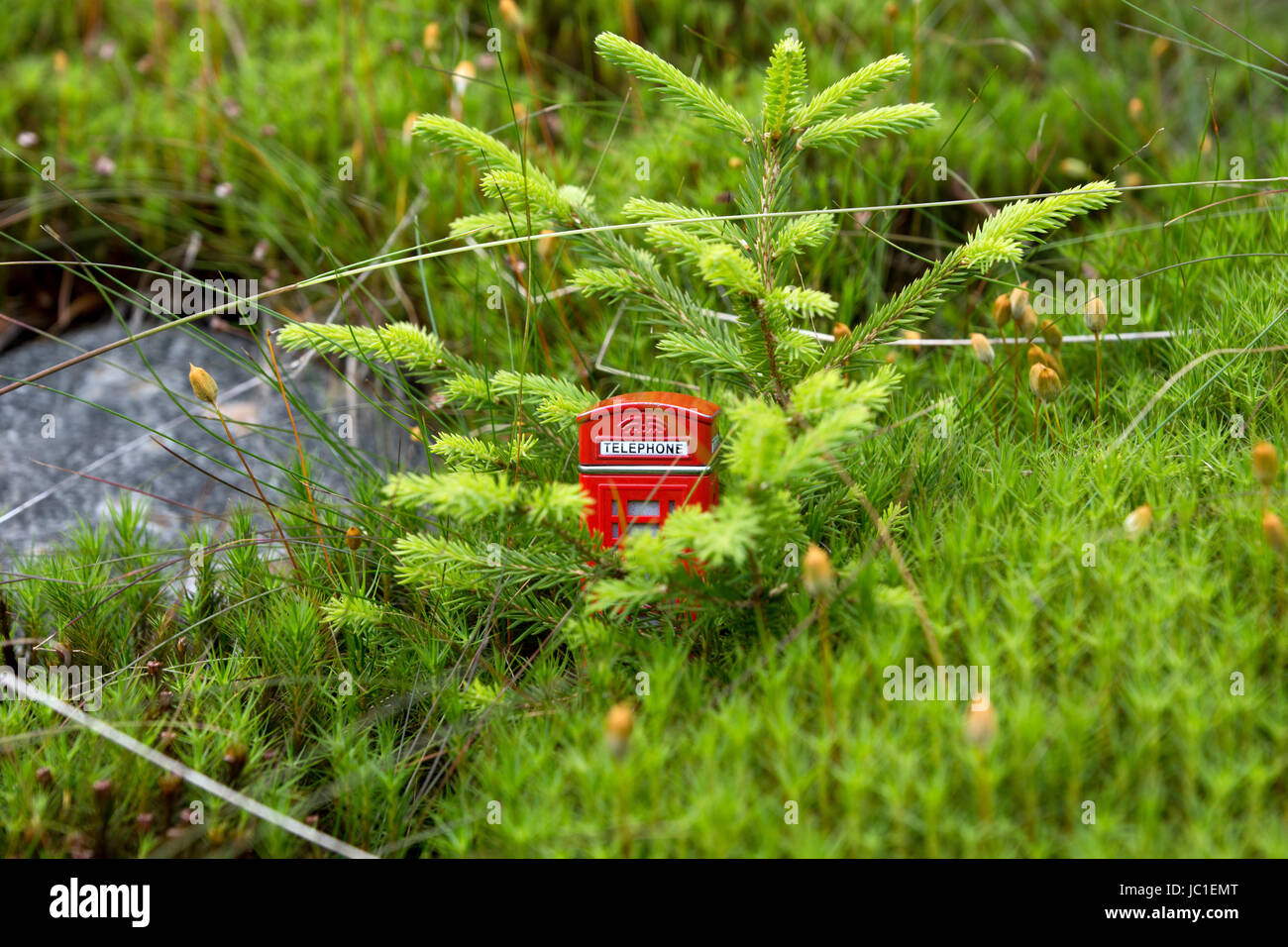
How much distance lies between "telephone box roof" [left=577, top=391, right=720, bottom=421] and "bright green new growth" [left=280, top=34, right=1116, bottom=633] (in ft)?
0.26

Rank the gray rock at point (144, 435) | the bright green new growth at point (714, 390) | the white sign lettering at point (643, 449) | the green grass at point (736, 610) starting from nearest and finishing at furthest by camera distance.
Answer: the green grass at point (736, 610) < the bright green new growth at point (714, 390) < the white sign lettering at point (643, 449) < the gray rock at point (144, 435)

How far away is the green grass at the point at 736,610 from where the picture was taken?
159 centimetres

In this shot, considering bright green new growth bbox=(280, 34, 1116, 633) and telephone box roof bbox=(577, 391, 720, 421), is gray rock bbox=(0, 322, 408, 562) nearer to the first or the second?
bright green new growth bbox=(280, 34, 1116, 633)

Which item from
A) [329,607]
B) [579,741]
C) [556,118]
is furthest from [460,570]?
[556,118]

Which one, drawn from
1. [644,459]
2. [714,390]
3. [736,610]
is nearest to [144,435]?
[644,459]

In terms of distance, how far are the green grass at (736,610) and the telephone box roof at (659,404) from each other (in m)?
0.34

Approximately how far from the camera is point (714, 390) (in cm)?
206

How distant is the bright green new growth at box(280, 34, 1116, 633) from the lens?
1768 mm

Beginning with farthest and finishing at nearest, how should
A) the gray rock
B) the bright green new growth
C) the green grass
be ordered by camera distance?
the gray rock < the bright green new growth < the green grass

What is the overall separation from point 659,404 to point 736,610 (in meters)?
0.47

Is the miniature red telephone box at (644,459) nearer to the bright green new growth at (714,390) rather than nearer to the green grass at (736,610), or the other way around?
the bright green new growth at (714,390)

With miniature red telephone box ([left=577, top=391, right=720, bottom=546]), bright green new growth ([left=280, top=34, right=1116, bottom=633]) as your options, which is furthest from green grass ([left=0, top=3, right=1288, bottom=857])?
miniature red telephone box ([left=577, top=391, right=720, bottom=546])

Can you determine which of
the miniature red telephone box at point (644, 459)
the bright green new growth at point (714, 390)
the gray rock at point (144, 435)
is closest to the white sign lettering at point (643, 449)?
the miniature red telephone box at point (644, 459)

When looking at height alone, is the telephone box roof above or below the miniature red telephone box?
above
